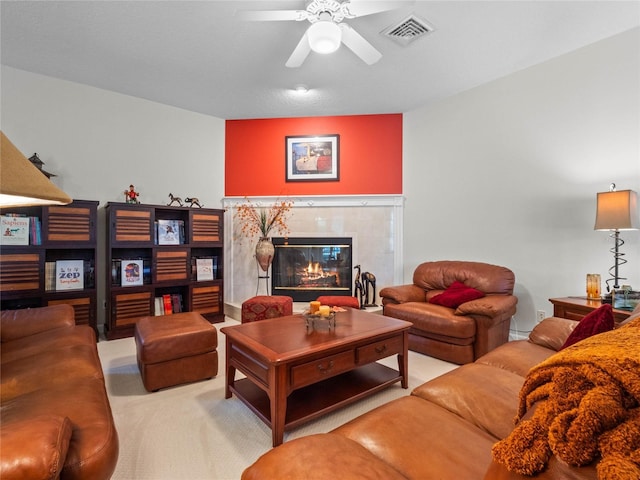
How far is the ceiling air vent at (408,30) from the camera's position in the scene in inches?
100

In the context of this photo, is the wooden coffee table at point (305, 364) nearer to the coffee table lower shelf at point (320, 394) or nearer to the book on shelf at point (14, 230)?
the coffee table lower shelf at point (320, 394)

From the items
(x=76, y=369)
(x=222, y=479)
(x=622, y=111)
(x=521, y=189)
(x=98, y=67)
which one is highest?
(x=98, y=67)

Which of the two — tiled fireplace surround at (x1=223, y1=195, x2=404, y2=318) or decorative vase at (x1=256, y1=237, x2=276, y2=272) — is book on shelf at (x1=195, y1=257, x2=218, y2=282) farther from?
decorative vase at (x1=256, y1=237, x2=276, y2=272)

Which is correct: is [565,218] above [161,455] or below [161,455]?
above

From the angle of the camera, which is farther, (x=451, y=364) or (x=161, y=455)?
(x=451, y=364)

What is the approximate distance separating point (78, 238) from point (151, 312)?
43.3 inches

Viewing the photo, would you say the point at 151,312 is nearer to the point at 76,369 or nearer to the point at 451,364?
the point at 76,369

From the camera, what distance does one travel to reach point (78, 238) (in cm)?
326

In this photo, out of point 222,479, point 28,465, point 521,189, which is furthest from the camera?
point 521,189

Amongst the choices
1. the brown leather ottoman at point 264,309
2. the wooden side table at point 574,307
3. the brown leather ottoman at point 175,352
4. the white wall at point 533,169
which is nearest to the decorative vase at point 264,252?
the brown leather ottoman at point 264,309

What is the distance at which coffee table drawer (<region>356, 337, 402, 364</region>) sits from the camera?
2.07m

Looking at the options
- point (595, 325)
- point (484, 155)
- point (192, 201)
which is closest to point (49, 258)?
point (192, 201)

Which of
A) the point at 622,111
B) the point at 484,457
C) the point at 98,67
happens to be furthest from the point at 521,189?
the point at 98,67

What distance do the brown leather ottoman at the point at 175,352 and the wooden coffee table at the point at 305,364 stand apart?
0.36m
